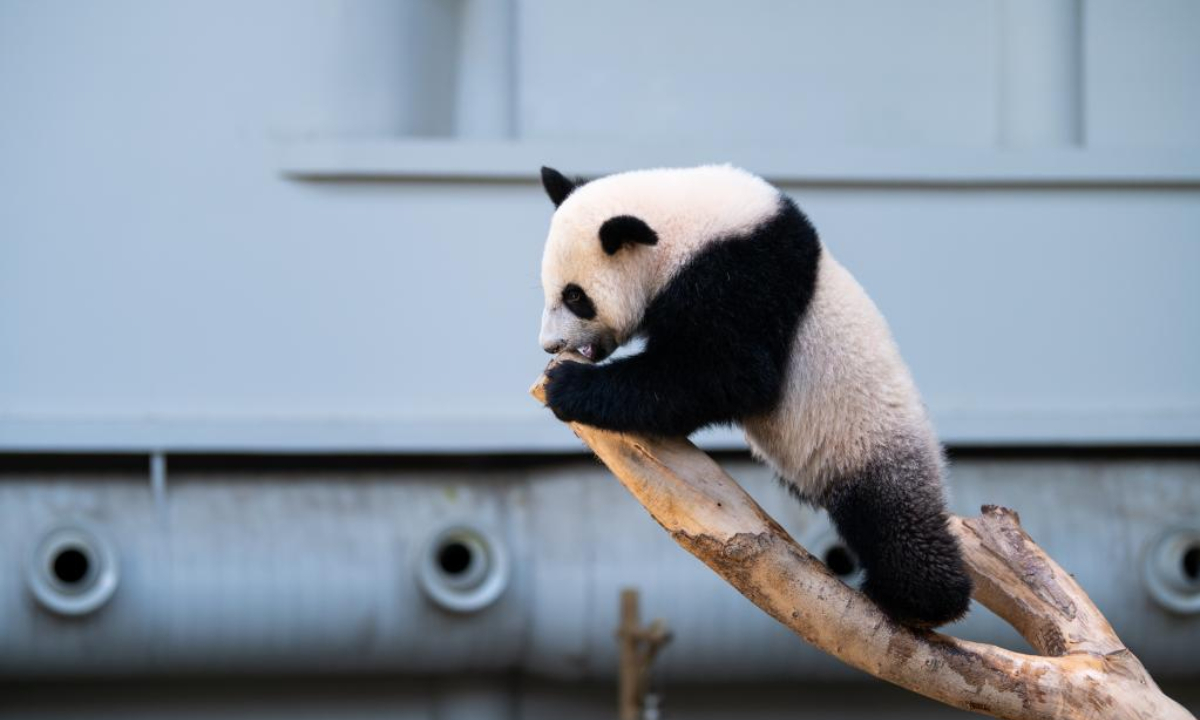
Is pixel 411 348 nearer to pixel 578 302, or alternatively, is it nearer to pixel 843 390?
pixel 578 302

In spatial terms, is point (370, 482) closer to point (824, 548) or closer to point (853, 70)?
point (824, 548)

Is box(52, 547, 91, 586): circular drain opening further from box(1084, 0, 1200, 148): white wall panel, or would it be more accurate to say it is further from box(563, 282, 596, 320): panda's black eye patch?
box(1084, 0, 1200, 148): white wall panel

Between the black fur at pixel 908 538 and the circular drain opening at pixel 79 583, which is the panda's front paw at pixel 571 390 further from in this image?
the circular drain opening at pixel 79 583

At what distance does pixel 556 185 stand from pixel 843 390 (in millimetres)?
528

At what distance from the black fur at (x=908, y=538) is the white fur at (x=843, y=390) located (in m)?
0.03

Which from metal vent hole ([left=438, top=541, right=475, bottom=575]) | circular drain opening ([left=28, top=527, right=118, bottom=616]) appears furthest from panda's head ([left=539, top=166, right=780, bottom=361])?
circular drain opening ([left=28, top=527, right=118, bottom=616])

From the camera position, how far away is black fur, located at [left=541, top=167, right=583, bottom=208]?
6.81 ft

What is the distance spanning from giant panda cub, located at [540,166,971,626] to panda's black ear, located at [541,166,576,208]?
100 mm

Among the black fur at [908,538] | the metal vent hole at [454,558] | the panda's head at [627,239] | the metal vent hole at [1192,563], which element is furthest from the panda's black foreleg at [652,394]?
the metal vent hole at [1192,563]

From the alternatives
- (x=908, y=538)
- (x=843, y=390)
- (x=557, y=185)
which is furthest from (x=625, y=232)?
(x=908, y=538)

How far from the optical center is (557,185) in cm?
209

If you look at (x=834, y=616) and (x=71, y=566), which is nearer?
(x=834, y=616)

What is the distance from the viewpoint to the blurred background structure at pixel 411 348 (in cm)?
420

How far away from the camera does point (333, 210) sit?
432 cm
